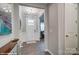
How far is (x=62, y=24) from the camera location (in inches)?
63.7

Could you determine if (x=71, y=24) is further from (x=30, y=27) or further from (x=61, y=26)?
(x=30, y=27)

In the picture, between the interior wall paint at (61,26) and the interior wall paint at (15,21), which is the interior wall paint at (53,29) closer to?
the interior wall paint at (61,26)

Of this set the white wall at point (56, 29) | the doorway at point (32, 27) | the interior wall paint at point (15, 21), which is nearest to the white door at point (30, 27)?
the doorway at point (32, 27)

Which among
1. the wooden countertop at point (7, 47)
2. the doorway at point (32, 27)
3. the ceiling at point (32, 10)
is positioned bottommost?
the wooden countertop at point (7, 47)

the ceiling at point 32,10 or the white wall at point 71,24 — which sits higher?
the ceiling at point 32,10

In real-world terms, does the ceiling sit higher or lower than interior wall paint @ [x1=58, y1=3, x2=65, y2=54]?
higher

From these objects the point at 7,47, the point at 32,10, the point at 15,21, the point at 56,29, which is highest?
the point at 32,10

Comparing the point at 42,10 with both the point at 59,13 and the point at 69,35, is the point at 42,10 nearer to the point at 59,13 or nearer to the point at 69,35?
the point at 59,13

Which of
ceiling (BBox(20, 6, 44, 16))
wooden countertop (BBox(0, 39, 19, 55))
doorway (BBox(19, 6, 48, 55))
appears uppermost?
ceiling (BBox(20, 6, 44, 16))

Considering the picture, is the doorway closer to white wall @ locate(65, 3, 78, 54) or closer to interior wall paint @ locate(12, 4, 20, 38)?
interior wall paint @ locate(12, 4, 20, 38)

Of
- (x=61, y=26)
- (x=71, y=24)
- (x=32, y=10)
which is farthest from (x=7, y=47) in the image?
(x=71, y=24)

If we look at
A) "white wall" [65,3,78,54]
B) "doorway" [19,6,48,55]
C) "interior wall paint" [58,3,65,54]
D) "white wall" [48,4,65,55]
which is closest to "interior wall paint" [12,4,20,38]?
"doorway" [19,6,48,55]

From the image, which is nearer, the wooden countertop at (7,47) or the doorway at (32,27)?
the wooden countertop at (7,47)
